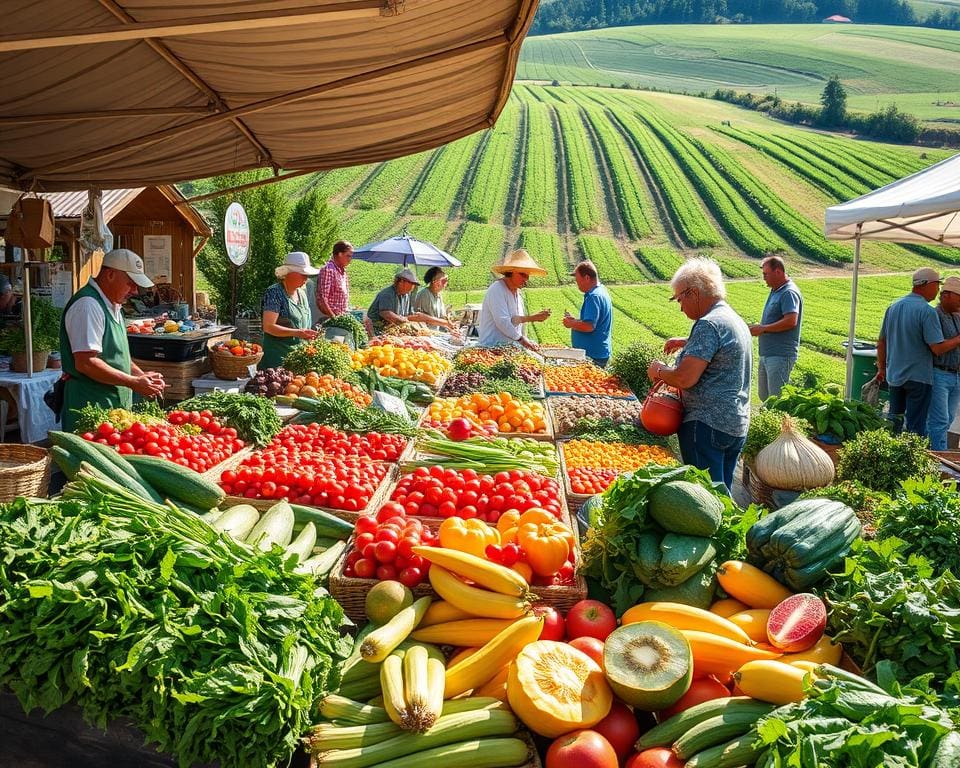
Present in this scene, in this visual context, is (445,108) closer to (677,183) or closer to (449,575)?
(449,575)

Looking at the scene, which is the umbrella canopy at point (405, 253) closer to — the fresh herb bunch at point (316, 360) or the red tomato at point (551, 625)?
the fresh herb bunch at point (316, 360)

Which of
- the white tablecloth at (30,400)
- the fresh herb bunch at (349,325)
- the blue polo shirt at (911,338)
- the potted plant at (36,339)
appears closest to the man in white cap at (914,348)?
the blue polo shirt at (911,338)

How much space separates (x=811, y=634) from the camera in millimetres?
2521

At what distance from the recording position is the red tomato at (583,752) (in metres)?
2.12

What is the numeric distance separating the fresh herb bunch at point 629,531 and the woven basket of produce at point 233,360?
5451 mm

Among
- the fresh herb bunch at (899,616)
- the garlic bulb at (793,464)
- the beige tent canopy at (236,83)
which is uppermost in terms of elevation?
the beige tent canopy at (236,83)

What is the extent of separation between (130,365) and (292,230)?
16.5m

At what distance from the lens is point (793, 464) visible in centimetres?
573

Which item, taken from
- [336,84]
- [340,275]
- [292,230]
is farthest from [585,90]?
[336,84]

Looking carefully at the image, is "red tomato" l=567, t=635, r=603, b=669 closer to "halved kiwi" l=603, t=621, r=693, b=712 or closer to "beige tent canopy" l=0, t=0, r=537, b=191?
"halved kiwi" l=603, t=621, r=693, b=712

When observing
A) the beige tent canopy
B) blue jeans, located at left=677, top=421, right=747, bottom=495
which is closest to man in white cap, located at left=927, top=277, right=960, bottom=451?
blue jeans, located at left=677, top=421, right=747, bottom=495

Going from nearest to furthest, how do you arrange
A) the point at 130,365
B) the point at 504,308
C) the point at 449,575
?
the point at 449,575
the point at 130,365
the point at 504,308

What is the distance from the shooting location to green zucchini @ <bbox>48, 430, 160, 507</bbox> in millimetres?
3420

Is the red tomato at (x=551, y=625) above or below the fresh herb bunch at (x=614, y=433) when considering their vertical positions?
above
